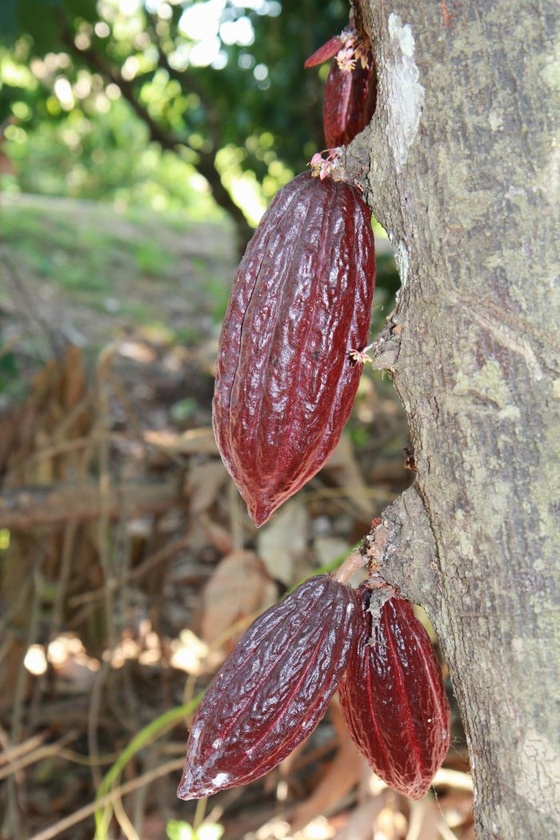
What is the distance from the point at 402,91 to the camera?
2.13 feet

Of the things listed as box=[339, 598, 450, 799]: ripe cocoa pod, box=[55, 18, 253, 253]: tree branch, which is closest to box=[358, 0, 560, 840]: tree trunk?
box=[339, 598, 450, 799]: ripe cocoa pod

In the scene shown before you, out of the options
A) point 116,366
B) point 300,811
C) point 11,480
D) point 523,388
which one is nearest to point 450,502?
point 523,388

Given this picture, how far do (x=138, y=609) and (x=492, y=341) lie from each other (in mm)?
2435

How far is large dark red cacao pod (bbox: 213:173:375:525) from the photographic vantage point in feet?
2.39

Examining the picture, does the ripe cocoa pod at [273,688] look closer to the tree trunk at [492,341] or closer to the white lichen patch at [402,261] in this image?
the tree trunk at [492,341]

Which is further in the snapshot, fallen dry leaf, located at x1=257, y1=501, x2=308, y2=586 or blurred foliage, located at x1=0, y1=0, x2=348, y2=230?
blurred foliage, located at x1=0, y1=0, x2=348, y2=230

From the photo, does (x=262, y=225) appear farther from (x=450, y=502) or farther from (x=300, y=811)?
(x=300, y=811)

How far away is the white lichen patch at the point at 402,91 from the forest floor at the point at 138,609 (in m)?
1.01

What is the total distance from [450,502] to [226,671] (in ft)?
0.86

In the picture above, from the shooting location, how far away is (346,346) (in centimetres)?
75

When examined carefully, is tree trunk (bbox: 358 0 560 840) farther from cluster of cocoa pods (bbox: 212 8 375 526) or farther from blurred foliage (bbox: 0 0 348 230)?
blurred foliage (bbox: 0 0 348 230)

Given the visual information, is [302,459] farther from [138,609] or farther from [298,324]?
[138,609]

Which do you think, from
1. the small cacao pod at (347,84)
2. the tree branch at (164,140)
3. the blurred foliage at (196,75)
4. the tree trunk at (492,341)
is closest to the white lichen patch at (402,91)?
the tree trunk at (492,341)

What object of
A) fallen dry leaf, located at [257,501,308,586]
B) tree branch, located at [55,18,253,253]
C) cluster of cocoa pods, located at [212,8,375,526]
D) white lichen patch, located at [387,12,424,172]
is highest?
tree branch, located at [55,18,253,253]
